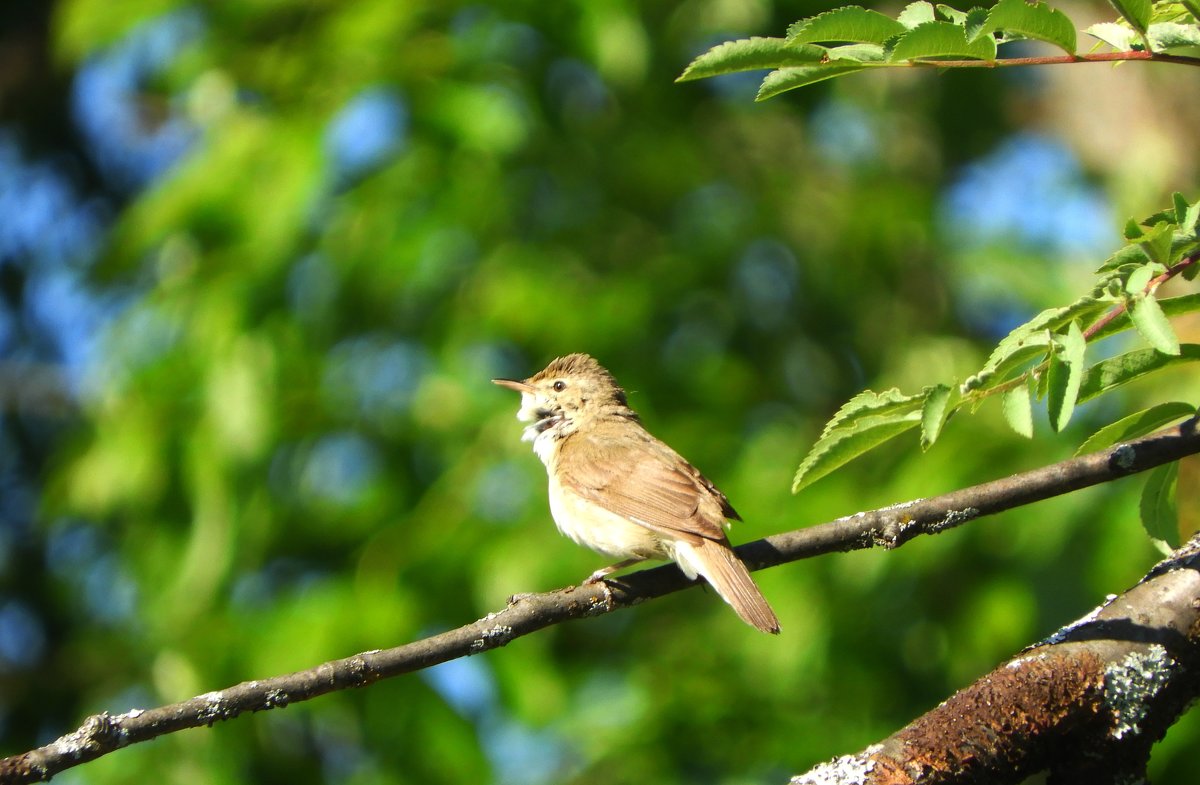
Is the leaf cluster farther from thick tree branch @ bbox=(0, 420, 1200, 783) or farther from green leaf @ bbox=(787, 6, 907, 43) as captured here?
green leaf @ bbox=(787, 6, 907, 43)

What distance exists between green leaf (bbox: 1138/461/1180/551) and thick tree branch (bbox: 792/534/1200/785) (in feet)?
0.61

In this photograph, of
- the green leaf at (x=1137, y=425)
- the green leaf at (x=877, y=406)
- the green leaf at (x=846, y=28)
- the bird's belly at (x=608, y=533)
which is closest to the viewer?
the green leaf at (x=846, y=28)

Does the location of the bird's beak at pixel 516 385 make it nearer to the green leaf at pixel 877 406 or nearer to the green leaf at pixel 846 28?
the green leaf at pixel 877 406

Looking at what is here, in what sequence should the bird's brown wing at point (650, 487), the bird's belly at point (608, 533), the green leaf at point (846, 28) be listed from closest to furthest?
the green leaf at point (846, 28) → the bird's brown wing at point (650, 487) → the bird's belly at point (608, 533)

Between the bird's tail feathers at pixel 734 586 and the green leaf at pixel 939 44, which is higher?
the green leaf at pixel 939 44

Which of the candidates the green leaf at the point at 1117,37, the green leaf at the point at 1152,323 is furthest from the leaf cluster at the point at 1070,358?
the green leaf at the point at 1117,37

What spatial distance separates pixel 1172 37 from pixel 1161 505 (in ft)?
3.35

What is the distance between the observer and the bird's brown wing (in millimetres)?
4395

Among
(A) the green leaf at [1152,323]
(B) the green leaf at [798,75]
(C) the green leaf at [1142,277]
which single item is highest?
(B) the green leaf at [798,75]

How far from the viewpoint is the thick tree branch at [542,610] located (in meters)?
2.27

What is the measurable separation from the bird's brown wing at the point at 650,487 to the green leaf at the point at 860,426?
5.33 ft

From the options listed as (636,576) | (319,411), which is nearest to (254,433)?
(319,411)

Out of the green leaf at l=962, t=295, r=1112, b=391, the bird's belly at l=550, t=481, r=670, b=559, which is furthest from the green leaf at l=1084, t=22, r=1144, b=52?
the bird's belly at l=550, t=481, r=670, b=559

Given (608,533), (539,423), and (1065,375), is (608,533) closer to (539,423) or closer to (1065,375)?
(539,423)
